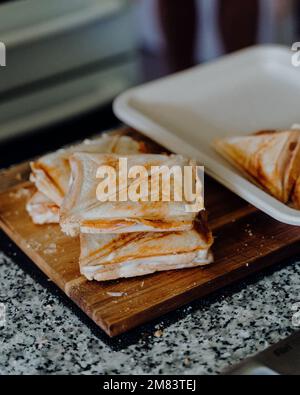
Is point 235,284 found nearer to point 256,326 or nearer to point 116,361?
point 256,326

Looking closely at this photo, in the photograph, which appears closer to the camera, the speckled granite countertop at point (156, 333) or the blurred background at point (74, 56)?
the speckled granite countertop at point (156, 333)

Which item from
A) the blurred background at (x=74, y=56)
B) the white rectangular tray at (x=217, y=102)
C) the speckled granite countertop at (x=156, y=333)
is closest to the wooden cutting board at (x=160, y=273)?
the speckled granite countertop at (x=156, y=333)

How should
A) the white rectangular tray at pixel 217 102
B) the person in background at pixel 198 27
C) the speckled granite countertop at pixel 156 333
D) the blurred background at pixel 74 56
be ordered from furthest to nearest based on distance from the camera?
the person in background at pixel 198 27 < the blurred background at pixel 74 56 < the white rectangular tray at pixel 217 102 < the speckled granite countertop at pixel 156 333

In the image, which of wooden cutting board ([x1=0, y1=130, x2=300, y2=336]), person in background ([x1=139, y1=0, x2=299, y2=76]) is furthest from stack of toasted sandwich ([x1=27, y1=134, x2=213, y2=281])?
person in background ([x1=139, y1=0, x2=299, y2=76])

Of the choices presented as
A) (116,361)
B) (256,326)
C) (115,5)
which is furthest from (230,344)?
(115,5)

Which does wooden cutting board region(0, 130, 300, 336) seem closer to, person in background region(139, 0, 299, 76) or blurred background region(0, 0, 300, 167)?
blurred background region(0, 0, 300, 167)

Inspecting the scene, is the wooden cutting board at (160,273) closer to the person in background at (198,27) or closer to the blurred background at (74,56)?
the blurred background at (74,56)

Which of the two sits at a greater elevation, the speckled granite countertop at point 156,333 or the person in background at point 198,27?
the speckled granite countertop at point 156,333
